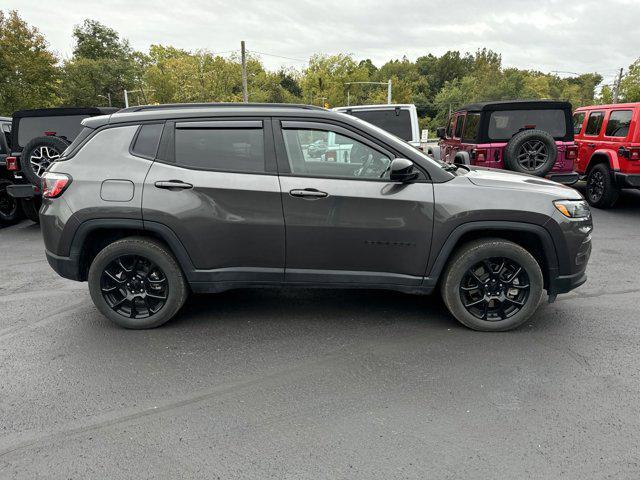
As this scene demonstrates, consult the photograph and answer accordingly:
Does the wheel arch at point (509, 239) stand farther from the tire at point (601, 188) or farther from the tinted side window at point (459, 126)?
the tinted side window at point (459, 126)

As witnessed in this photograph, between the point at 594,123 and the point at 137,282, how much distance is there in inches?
386

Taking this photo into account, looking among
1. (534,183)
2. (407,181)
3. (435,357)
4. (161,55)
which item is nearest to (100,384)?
(435,357)

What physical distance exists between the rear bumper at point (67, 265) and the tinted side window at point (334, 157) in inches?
77.2

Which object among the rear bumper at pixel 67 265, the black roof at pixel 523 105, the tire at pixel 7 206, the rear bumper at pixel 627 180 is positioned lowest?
the tire at pixel 7 206

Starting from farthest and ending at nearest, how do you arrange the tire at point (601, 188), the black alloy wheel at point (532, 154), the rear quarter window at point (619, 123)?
the tire at point (601, 188), the rear quarter window at point (619, 123), the black alloy wheel at point (532, 154)

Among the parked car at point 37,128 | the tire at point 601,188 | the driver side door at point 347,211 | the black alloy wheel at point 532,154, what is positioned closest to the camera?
the driver side door at point 347,211

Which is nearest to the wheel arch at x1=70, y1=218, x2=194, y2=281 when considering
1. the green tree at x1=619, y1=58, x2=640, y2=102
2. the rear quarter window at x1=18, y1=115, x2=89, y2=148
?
the rear quarter window at x1=18, y1=115, x2=89, y2=148

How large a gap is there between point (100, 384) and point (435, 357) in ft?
7.67

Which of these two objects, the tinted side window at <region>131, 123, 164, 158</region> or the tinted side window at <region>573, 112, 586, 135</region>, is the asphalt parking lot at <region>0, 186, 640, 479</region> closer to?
the tinted side window at <region>131, 123, 164, 158</region>

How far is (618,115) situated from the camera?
356 inches

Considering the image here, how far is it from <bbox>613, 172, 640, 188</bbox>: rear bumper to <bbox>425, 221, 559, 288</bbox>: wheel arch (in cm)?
591

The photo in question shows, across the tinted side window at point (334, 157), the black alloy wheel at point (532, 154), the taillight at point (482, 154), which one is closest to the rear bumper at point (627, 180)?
the black alloy wheel at point (532, 154)

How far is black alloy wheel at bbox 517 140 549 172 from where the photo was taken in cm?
789

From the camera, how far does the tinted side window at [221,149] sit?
12.3 feet
